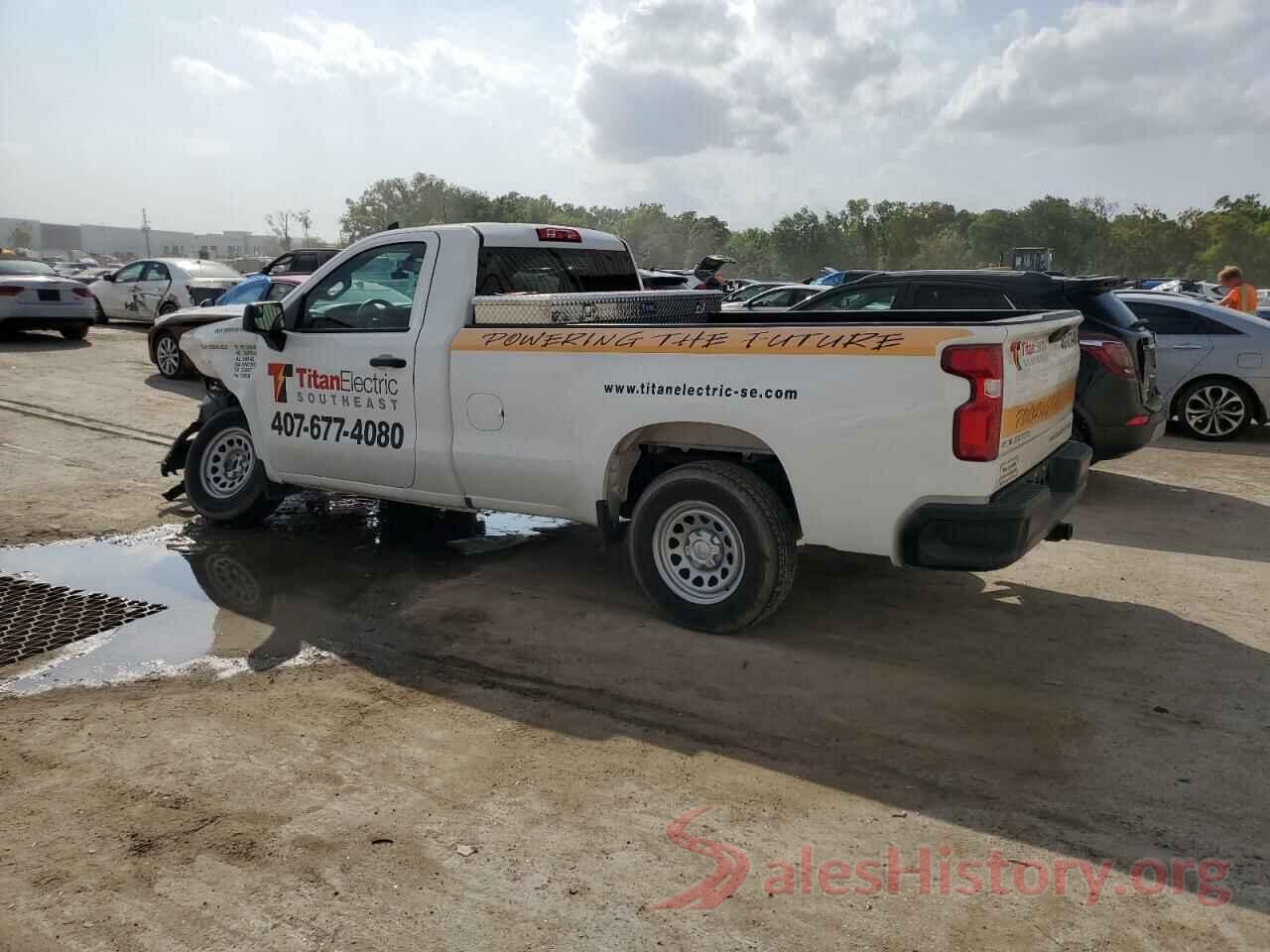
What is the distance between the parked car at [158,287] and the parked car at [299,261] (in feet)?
2.67

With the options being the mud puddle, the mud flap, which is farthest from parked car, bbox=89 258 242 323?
the mud puddle

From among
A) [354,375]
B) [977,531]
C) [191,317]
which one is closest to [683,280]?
[191,317]

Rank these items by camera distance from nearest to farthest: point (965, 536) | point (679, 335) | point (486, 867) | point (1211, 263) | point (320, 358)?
point (486, 867), point (965, 536), point (679, 335), point (320, 358), point (1211, 263)

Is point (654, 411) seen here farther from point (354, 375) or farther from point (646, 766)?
point (354, 375)

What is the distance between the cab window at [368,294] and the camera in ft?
19.6

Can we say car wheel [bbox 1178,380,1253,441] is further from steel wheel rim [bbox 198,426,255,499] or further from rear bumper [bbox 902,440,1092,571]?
steel wheel rim [bbox 198,426,255,499]

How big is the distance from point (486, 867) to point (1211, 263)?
7179 cm

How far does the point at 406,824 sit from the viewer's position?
3.45m

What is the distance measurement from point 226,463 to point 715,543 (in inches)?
158

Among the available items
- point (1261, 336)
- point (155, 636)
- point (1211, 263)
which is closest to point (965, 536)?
point (155, 636)

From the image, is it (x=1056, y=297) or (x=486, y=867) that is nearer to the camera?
(x=486, y=867)

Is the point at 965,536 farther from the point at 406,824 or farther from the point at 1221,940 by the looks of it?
the point at 406,824

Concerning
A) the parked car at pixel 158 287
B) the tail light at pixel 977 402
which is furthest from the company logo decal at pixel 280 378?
the parked car at pixel 158 287

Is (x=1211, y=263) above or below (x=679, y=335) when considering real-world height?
above
